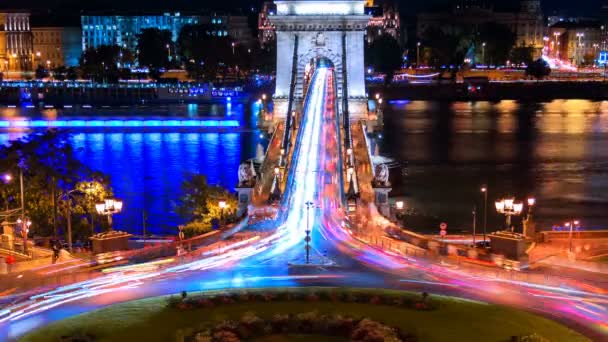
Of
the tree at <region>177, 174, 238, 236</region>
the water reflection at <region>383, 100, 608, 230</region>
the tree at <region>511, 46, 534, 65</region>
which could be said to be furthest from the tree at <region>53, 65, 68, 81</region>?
the tree at <region>177, 174, 238, 236</region>

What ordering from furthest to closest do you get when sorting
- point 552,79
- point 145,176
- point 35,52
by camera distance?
point 35,52, point 552,79, point 145,176

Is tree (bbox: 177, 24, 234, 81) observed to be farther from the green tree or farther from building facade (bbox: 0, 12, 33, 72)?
building facade (bbox: 0, 12, 33, 72)

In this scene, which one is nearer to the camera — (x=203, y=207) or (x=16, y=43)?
(x=203, y=207)

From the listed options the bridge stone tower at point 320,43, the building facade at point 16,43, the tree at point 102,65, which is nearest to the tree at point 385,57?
the tree at point 102,65

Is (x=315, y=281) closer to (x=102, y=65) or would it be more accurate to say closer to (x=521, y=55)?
(x=102, y=65)

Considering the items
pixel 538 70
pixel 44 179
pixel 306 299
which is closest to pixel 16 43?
pixel 538 70

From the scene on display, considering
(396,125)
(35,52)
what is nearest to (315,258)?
(396,125)

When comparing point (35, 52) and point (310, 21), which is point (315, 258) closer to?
point (310, 21)
